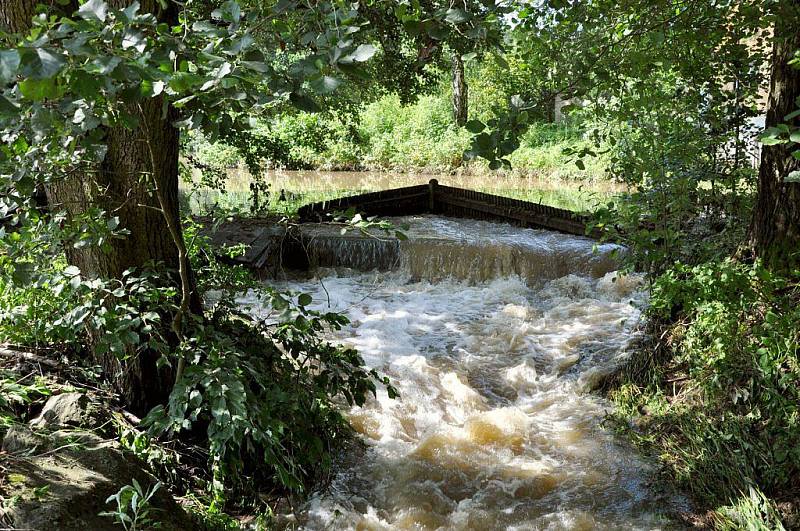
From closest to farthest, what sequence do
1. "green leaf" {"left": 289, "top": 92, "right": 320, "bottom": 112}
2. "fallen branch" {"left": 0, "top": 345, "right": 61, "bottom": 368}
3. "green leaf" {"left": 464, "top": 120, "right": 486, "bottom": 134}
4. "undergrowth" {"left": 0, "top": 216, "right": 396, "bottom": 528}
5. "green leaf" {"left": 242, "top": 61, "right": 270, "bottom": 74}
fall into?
"green leaf" {"left": 242, "top": 61, "right": 270, "bottom": 74}
"green leaf" {"left": 289, "top": 92, "right": 320, "bottom": 112}
"green leaf" {"left": 464, "top": 120, "right": 486, "bottom": 134}
"undergrowth" {"left": 0, "top": 216, "right": 396, "bottom": 528}
"fallen branch" {"left": 0, "top": 345, "right": 61, "bottom": 368}

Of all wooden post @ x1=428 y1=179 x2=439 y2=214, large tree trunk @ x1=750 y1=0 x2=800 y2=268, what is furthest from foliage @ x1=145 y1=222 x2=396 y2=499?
wooden post @ x1=428 y1=179 x2=439 y2=214

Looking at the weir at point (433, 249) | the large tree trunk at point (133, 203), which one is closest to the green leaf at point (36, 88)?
the large tree trunk at point (133, 203)

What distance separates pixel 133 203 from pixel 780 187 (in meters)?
4.35

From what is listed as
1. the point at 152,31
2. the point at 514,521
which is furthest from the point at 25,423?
the point at 514,521

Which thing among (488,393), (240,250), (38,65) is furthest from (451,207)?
(38,65)

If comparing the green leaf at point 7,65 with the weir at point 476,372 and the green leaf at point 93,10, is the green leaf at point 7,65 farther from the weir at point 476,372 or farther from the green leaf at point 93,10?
the weir at point 476,372

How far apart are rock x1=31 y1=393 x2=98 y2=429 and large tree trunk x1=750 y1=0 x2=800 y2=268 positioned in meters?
4.58

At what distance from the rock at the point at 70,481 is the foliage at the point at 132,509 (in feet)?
0.16

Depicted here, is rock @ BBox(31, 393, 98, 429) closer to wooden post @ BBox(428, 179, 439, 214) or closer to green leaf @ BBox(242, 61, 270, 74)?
green leaf @ BBox(242, 61, 270, 74)

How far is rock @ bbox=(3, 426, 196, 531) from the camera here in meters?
2.62

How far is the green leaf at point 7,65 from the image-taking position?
52.2 inches

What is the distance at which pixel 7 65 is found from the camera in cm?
133

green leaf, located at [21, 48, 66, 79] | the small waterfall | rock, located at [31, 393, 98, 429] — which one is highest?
green leaf, located at [21, 48, 66, 79]

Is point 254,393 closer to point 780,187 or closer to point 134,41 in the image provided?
point 134,41
